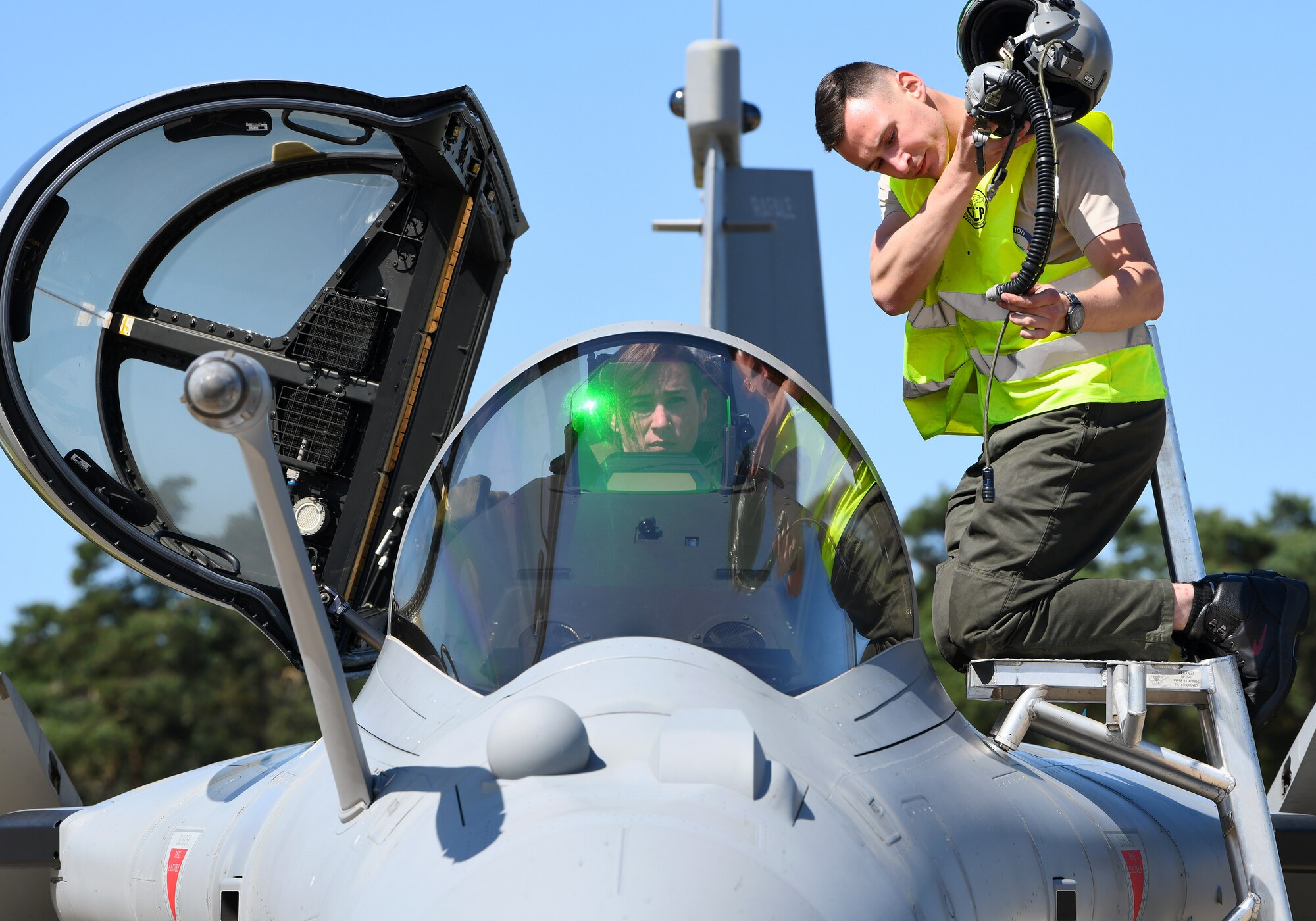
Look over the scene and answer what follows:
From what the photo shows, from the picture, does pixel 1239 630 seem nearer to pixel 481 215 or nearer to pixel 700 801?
pixel 700 801

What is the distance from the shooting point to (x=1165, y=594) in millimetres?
3391

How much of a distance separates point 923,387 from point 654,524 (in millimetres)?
1380

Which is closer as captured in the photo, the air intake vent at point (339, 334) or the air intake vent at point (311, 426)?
the air intake vent at point (311, 426)

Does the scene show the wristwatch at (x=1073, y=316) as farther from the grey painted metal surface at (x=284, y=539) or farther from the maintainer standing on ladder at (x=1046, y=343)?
the grey painted metal surface at (x=284, y=539)

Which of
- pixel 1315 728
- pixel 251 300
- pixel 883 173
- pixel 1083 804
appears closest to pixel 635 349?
pixel 883 173

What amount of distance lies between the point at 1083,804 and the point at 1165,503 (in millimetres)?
1054

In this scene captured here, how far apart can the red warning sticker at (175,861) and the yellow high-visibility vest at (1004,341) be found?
95.9 inches

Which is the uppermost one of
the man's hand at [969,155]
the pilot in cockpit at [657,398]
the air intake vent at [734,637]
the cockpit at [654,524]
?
the man's hand at [969,155]

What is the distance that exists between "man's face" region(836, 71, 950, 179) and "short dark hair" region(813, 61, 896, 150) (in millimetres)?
16

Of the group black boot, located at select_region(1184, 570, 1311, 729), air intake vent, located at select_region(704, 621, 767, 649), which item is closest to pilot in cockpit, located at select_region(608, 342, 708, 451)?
air intake vent, located at select_region(704, 621, 767, 649)

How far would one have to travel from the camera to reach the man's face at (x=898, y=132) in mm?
3594

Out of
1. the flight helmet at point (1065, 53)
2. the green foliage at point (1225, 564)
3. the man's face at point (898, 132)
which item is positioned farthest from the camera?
the green foliage at point (1225, 564)

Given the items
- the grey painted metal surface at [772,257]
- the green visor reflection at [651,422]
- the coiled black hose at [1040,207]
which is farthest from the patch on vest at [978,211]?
the grey painted metal surface at [772,257]

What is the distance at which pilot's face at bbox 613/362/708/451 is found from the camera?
10.1 ft
